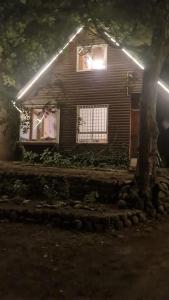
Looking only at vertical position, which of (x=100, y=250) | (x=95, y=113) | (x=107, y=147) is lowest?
(x=100, y=250)

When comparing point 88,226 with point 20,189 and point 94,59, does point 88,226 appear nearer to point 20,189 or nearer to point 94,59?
point 20,189

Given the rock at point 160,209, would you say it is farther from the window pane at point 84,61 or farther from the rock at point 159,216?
the window pane at point 84,61

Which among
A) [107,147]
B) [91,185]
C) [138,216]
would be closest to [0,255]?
[138,216]

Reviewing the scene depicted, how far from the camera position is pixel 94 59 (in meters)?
22.7

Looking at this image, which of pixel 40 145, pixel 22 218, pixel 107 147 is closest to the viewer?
pixel 22 218

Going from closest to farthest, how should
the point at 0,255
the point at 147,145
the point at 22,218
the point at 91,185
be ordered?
1. the point at 0,255
2. the point at 22,218
3. the point at 147,145
4. the point at 91,185

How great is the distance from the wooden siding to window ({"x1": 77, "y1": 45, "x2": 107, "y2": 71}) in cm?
23

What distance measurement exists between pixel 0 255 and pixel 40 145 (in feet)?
49.3

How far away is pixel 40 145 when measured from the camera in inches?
922

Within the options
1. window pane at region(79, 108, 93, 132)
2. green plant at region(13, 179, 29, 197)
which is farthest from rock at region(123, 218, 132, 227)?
window pane at region(79, 108, 93, 132)

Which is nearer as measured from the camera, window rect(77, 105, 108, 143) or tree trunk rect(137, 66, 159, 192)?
tree trunk rect(137, 66, 159, 192)

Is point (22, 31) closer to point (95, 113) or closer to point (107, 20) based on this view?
point (107, 20)

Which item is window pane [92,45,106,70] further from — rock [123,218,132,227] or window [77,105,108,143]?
rock [123,218,132,227]

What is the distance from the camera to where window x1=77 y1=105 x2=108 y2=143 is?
22.4m
